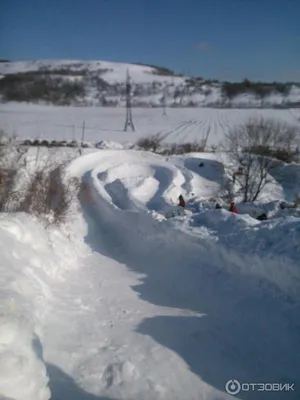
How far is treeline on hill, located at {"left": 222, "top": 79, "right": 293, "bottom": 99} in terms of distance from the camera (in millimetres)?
73294

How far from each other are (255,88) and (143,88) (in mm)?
21623

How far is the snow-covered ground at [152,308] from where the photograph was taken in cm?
530

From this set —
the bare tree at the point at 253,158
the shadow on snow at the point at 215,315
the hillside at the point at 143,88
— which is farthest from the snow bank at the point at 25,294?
the hillside at the point at 143,88

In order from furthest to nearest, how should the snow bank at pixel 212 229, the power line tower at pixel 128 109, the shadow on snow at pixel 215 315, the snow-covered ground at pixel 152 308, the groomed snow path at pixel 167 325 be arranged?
the power line tower at pixel 128 109
the snow bank at pixel 212 229
the shadow on snow at pixel 215 315
the groomed snow path at pixel 167 325
the snow-covered ground at pixel 152 308

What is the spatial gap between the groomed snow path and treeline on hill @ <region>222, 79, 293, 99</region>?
6878 cm

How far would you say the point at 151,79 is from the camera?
257ft


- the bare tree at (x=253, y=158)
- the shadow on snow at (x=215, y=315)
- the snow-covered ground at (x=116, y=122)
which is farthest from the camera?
the snow-covered ground at (x=116, y=122)

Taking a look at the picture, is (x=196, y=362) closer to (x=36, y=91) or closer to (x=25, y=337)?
(x=25, y=337)

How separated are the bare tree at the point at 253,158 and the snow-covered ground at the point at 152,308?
13.8 m

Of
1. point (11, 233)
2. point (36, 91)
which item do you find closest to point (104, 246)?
point (11, 233)

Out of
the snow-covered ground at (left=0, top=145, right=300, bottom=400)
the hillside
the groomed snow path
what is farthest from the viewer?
the hillside

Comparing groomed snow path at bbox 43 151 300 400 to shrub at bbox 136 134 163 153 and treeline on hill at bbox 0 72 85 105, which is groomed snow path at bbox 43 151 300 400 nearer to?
shrub at bbox 136 134 163 153

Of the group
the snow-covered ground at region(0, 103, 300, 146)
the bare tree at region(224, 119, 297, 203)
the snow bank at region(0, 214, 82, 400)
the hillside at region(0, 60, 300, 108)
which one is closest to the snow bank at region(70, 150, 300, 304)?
the snow bank at region(0, 214, 82, 400)

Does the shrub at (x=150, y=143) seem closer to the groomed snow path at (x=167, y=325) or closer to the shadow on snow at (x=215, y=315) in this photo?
the groomed snow path at (x=167, y=325)
